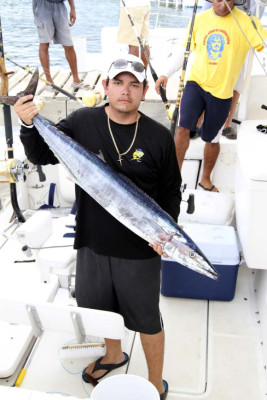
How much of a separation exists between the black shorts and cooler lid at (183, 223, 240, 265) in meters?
0.74

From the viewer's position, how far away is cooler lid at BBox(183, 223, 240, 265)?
248 centimetres

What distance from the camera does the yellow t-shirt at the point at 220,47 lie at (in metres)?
2.87

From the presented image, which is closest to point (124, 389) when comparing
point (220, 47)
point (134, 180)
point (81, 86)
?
point (134, 180)

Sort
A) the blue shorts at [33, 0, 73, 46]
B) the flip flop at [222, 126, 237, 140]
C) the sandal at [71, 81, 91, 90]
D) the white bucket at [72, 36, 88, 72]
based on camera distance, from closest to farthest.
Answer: the flip flop at [222, 126, 237, 140] < the blue shorts at [33, 0, 73, 46] < the sandal at [71, 81, 91, 90] < the white bucket at [72, 36, 88, 72]

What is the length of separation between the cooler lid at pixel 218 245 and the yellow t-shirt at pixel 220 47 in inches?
44.5

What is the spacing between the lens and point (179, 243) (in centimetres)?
150

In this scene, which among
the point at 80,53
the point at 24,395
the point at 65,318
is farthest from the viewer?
the point at 80,53

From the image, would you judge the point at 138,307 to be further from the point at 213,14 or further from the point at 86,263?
the point at 213,14

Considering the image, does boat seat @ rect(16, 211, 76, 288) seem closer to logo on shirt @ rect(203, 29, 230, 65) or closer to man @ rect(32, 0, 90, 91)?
logo on shirt @ rect(203, 29, 230, 65)

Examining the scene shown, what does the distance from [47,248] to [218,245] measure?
1.08m

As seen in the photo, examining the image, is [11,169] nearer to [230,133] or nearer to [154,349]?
[154,349]

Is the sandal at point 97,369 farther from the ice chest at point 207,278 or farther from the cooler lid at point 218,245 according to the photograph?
the cooler lid at point 218,245

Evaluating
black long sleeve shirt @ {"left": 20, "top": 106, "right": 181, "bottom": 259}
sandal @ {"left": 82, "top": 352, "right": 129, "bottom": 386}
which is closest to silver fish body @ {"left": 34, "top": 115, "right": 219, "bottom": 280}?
black long sleeve shirt @ {"left": 20, "top": 106, "right": 181, "bottom": 259}

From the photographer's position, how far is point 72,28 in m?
17.3
